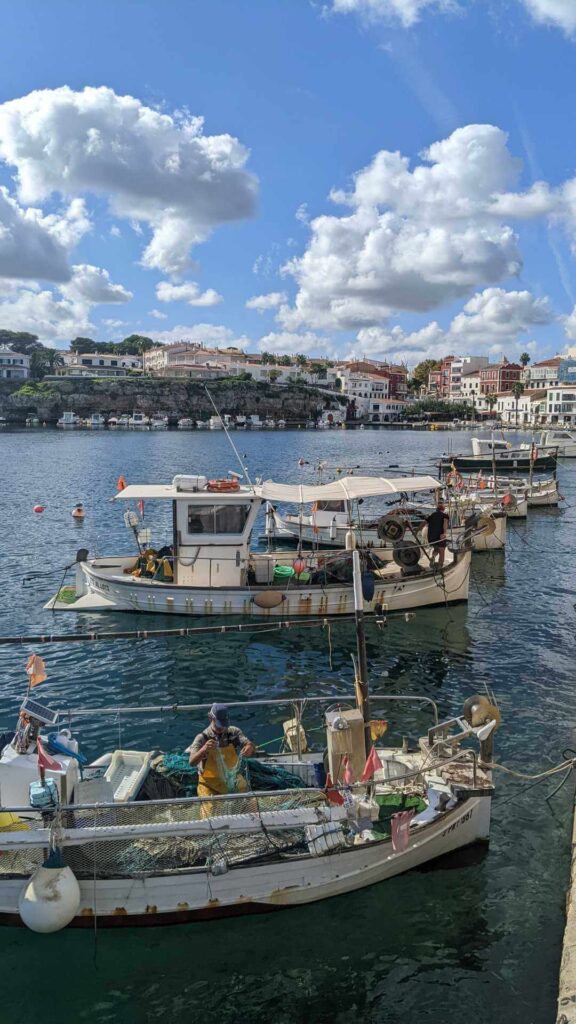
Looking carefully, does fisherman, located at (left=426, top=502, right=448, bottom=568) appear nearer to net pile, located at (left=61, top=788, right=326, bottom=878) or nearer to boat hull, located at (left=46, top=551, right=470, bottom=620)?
boat hull, located at (left=46, top=551, right=470, bottom=620)

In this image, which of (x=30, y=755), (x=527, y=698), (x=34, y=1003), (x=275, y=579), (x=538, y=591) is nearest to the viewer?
(x=34, y=1003)

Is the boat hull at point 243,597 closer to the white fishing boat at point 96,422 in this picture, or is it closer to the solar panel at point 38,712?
the solar panel at point 38,712

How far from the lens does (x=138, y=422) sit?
519 ft

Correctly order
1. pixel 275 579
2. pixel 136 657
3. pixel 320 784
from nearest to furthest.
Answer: pixel 320 784
pixel 136 657
pixel 275 579

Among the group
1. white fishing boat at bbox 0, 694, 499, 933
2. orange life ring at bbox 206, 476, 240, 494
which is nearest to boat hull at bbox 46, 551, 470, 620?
orange life ring at bbox 206, 476, 240, 494

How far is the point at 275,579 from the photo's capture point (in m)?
22.2

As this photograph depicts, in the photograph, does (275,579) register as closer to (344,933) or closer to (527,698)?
(527,698)

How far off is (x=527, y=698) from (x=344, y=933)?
353 inches

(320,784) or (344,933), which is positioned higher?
(320,784)

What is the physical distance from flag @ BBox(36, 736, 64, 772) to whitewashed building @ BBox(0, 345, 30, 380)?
184 meters

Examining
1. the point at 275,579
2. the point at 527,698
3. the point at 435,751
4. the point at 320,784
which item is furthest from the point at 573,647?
the point at 320,784

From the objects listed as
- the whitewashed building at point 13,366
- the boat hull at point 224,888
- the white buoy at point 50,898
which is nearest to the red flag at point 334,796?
the boat hull at point 224,888

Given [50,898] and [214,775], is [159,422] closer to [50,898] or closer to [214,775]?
[214,775]

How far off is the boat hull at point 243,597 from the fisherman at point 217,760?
10.8m
